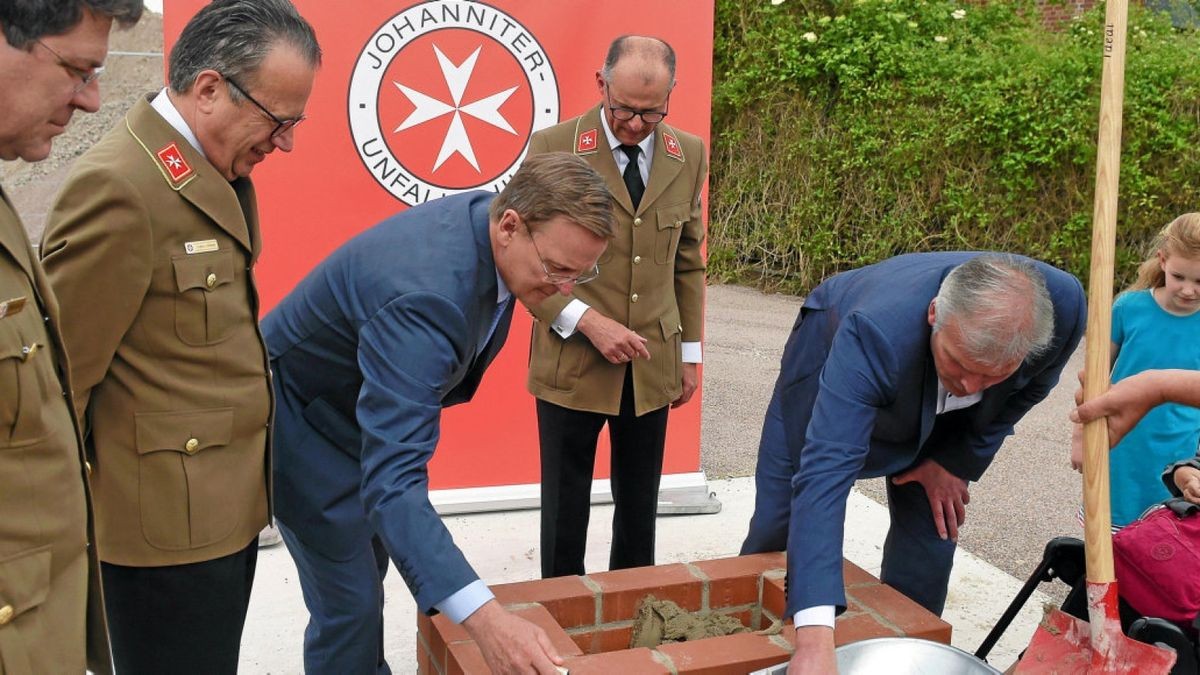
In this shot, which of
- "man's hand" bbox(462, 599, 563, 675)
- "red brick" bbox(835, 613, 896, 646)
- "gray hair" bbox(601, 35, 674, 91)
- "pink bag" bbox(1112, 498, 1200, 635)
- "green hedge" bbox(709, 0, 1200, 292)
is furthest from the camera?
"green hedge" bbox(709, 0, 1200, 292)

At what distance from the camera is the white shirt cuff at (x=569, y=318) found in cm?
331

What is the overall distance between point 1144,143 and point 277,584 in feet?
24.3

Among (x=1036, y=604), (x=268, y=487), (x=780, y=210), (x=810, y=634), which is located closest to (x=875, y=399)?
(x=810, y=634)

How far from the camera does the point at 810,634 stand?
7.17 ft

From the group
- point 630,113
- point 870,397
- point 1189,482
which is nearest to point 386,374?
point 870,397

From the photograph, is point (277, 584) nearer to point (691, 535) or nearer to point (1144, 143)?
point (691, 535)

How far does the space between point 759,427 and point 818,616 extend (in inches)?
169

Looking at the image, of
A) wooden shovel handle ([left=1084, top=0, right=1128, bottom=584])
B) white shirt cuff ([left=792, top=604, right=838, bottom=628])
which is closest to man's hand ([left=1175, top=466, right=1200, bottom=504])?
wooden shovel handle ([left=1084, top=0, right=1128, bottom=584])

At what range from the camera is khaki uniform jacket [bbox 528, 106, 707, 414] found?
11.0ft

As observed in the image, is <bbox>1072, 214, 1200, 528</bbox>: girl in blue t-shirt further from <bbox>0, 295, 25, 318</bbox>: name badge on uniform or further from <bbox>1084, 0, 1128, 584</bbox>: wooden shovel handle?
<bbox>0, 295, 25, 318</bbox>: name badge on uniform

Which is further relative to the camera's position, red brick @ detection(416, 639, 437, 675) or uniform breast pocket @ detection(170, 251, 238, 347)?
red brick @ detection(416, 639, 437, 675)

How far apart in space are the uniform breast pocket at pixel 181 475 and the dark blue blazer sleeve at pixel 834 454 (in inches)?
45.8

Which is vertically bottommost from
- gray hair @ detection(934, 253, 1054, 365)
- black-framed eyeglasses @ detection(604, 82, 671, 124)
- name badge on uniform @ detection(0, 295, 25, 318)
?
gray hair @ detection(934, 253, 1054, 365)

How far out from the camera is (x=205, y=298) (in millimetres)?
1990
